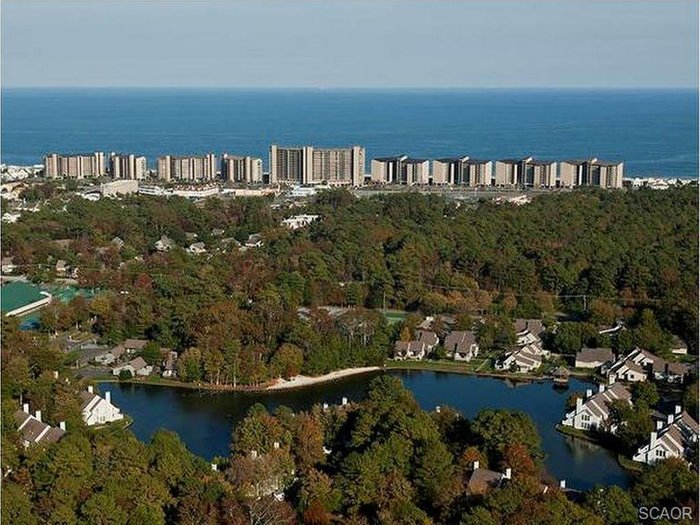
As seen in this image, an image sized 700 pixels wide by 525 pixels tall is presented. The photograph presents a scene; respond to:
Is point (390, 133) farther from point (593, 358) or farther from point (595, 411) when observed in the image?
point (595, 411)

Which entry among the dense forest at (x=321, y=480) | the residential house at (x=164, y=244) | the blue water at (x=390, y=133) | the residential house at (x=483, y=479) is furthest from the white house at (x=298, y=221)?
the blue water at (x=390, y=133)

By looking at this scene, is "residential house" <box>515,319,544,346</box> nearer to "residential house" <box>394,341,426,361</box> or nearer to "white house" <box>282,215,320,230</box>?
"residential house" <box>394,341,426,361</box>

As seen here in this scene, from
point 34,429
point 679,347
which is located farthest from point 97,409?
point 679,347

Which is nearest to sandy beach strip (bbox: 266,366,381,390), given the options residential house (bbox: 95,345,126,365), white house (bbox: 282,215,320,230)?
residential house (bbox: 95,345,126,365)

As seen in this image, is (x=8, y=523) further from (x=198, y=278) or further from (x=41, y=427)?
(x=198, y=278)

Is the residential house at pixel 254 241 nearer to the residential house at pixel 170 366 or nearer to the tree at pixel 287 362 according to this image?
the residential house at pixel 170 366

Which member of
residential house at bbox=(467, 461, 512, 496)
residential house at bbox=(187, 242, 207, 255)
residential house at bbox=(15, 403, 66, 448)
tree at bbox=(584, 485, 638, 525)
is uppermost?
tree at bbox=(584, 485, 638, 525)
